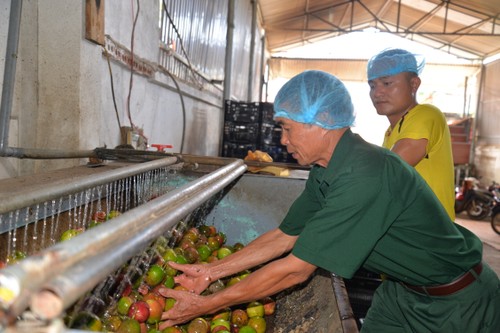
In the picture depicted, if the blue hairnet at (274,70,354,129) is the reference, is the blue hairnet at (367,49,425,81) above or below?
above

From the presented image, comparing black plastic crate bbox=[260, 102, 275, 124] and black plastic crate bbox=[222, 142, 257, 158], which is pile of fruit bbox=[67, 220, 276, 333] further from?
black plastic crate bbox=[222, 142, 257, 158]

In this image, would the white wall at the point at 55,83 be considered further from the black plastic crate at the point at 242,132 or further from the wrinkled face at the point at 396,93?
the black plastic crate at the point at 242,132

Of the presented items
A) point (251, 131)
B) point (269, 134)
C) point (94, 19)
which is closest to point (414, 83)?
point (94, 19)

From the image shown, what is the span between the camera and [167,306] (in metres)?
2.22

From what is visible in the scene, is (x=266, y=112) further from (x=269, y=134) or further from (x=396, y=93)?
(x=396, y=93)

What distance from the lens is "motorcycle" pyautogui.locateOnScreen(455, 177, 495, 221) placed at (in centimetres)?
1056

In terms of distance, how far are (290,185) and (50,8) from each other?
218 centimetres

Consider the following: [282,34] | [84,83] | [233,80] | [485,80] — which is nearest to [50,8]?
[84,83]

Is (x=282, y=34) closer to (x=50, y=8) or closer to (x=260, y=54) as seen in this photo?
(x=260, y=54)

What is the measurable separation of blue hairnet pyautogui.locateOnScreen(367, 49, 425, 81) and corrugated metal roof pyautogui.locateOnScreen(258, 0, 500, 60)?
10.3 metres

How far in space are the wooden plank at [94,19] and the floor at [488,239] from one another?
6.17m

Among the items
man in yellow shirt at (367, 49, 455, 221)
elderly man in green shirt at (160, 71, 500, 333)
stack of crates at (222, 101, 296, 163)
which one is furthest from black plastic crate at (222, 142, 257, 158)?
elderly man in green shirt at (160, 71, 500, 333)

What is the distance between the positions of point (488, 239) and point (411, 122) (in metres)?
7.34

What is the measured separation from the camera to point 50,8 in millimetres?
2926
